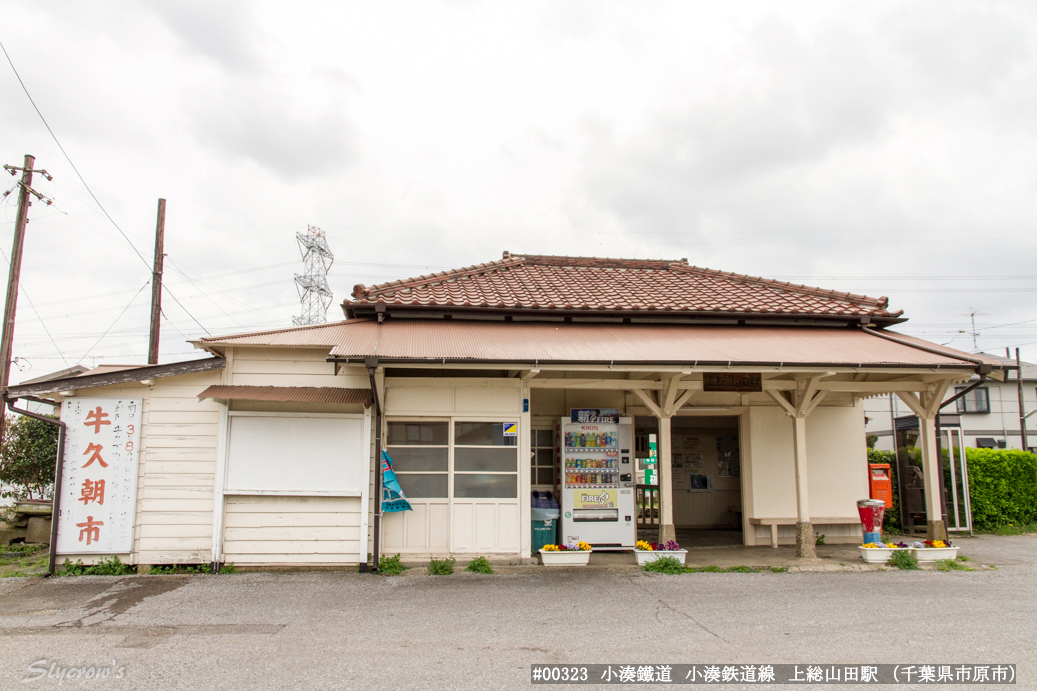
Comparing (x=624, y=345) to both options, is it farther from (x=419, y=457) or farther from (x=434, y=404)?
(x=419, y=457)

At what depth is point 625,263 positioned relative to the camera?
1328cm

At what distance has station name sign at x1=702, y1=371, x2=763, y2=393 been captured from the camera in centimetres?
950

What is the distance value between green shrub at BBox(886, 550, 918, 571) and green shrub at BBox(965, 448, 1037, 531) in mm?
5613

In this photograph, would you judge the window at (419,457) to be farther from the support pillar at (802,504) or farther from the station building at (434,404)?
the support pillar at (802,504)

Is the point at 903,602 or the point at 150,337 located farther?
the point at 150,337

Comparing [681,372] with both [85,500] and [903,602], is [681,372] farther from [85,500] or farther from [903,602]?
[85,500]

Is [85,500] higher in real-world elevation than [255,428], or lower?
lower

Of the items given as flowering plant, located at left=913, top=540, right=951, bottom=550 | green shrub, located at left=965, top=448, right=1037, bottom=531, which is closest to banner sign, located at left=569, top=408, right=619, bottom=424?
flowering plant, located at left=913, top=540, right=951, bottom=550

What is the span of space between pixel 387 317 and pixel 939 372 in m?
7.60

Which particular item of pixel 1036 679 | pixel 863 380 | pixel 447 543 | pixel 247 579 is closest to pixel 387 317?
pixel 447 543

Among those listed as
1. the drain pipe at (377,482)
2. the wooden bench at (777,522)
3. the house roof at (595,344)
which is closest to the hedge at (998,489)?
the wooden bench at (777,522)

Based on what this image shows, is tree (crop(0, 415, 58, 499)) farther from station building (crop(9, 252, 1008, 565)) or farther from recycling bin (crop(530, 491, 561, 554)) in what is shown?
recycling bin (crop(530, 491, 561, 554))

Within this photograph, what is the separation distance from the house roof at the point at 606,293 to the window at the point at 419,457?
5.99ft

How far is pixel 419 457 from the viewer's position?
907cm
